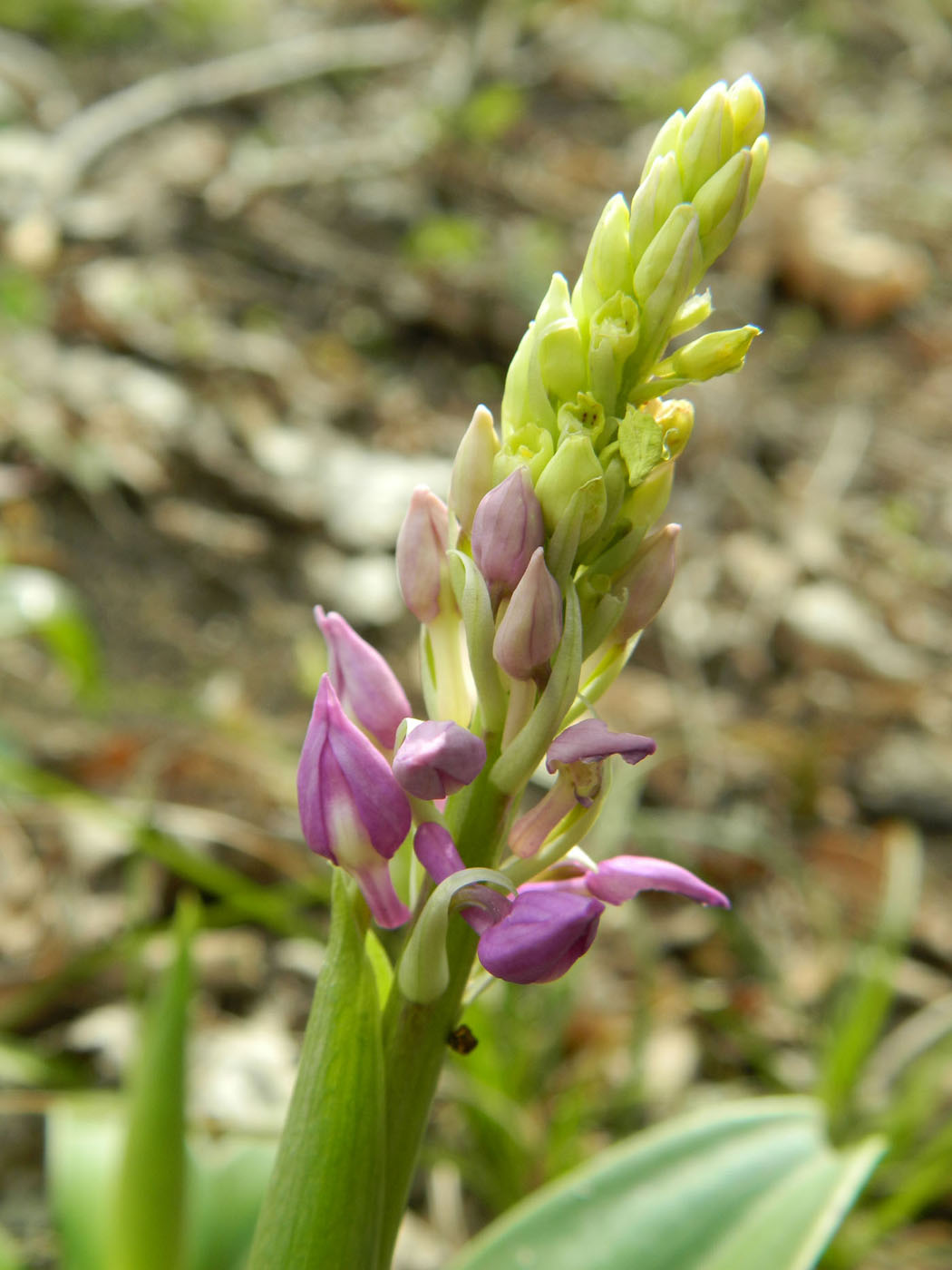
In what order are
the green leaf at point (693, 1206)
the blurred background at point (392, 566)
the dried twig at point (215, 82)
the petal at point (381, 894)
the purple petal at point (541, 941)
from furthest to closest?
1. the dried twig at point (215, 82)
2. the blurred background at point (392, 566)
3. the green leaf at point (693, 1206)
4. the petal at point (381, 894)
5. the purple petal at point (541, 941)

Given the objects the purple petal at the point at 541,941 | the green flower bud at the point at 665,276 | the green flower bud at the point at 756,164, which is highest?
the green flower bud at the point at 756,164

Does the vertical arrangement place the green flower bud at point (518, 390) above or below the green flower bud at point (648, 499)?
above

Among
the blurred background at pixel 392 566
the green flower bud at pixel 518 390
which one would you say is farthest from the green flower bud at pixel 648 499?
the blurred background at pixel 392 566

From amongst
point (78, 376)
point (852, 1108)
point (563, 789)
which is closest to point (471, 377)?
point (78, 376)

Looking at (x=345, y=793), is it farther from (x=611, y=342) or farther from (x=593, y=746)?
(x=611, y=342)

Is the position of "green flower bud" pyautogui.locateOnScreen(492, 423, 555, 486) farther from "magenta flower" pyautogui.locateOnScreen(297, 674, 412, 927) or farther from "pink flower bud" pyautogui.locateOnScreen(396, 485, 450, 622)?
"magenta flower" pyautogui.locateOnScreen(297, 674, 412, 927)

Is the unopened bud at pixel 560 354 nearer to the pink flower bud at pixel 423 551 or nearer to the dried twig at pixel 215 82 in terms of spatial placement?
the pink flower bud at pixel 423 551
